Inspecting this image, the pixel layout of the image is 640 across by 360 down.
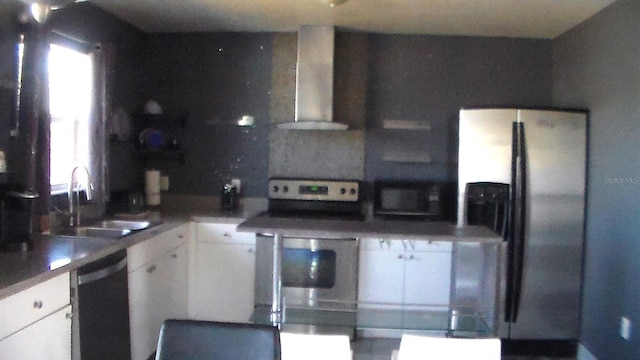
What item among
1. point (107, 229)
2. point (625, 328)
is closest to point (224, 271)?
point (107, 229)

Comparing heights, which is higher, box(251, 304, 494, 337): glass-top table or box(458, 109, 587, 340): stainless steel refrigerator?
box(458, 109, 587, 340): stainless steel refrigerator

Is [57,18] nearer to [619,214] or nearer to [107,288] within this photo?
[107,288]

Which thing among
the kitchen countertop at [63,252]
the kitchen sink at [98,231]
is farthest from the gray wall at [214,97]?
the kitchen sink at [98,231]

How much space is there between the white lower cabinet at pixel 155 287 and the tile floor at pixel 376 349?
4.09 ft

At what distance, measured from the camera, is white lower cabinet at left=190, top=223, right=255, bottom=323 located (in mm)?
3746

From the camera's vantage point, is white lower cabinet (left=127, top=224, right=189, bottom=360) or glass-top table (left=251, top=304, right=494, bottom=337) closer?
glass-top table (left=251, top=304, right=494, bottom=337)

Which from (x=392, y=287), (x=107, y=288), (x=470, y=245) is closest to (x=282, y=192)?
(x=392, y=287)

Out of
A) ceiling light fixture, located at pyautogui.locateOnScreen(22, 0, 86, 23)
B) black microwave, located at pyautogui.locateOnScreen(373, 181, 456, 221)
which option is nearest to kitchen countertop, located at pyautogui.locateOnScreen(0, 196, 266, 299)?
black microwave, located at pyautogui.locateOnScreen(373, 181, 456, 221)

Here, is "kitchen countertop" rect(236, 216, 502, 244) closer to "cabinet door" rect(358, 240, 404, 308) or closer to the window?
"cabinet door" rect(358, 240, 404, 308)

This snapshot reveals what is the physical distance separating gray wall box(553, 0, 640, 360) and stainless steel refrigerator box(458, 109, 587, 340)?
0.11 metres

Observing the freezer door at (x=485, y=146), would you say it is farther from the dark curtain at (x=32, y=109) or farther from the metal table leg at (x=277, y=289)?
the dark curtain at (x=32, y=109)

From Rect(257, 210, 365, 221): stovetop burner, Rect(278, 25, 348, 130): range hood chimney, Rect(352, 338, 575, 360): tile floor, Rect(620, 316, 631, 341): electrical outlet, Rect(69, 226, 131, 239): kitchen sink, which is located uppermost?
Rect(278, 25, 348, 130): range hood chimney

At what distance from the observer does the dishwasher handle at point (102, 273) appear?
7.62 feet

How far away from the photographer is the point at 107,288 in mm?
2523
